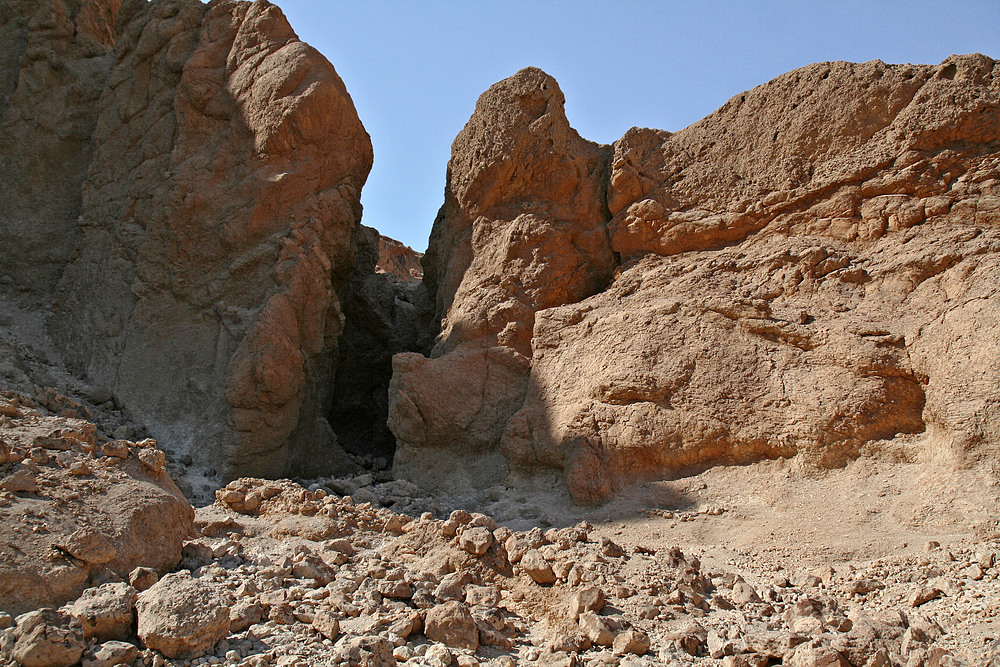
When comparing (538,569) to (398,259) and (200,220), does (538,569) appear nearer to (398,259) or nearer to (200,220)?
(200,220)

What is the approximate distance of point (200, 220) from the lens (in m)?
7.73

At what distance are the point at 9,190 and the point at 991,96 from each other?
936 cm

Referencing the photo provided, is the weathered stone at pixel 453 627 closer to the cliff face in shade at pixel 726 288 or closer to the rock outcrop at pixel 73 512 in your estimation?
the rock outcrop at pixel 73 512

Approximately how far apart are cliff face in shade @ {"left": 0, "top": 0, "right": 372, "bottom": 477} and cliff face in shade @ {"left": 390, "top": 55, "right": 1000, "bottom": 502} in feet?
3.97

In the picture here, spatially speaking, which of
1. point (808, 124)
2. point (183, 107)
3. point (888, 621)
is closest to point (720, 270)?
point (808, 124)

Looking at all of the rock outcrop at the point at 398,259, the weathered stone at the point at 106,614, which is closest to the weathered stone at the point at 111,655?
the weathered stone at the point at 106,614

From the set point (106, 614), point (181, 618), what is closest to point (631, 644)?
point (181, 618)

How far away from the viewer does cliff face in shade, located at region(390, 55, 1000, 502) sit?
5109 mm

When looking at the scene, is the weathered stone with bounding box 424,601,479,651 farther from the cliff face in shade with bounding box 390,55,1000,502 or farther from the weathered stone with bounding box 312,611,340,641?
the cliff face in shade with bounding box 390,55,1000,502

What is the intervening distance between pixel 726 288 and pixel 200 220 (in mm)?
5000

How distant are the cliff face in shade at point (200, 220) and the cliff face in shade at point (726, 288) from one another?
3.97 ft

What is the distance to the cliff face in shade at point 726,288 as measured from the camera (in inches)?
201

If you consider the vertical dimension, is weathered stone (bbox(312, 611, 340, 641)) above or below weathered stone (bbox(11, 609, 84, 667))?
above

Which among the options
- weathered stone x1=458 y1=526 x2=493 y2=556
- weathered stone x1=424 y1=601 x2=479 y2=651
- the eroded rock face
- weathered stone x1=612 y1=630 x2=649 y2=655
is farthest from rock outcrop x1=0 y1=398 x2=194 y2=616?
the eroded rock face
